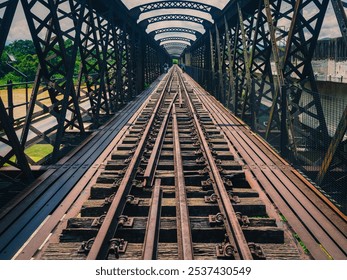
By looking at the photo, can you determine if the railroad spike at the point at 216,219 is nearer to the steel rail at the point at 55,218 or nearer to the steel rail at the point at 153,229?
the steel rail at the point at 153,229

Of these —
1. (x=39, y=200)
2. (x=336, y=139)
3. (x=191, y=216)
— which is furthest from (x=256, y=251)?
(x=39, y=200)

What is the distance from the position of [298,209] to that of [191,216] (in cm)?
162

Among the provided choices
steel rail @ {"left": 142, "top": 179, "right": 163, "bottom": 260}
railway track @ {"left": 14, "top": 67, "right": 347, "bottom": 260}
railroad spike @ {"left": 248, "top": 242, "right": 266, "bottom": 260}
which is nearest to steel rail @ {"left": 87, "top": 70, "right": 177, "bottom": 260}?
railway track @ {"left": 14, "top": 67, "right": 347, "bottom": 260}

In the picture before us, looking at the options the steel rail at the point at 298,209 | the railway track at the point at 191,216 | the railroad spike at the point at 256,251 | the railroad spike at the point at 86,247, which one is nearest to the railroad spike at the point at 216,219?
the railway track at the point at 191,216

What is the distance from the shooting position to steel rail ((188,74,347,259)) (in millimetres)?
3696

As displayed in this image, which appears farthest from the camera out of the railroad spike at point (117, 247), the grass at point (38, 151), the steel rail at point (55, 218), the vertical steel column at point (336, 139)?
the grass at point (38, 151)

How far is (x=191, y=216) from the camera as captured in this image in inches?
166

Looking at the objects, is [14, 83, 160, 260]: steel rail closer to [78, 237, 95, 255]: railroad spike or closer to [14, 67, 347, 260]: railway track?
[14, 67, 347, 260]: railway track

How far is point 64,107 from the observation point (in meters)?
7.62

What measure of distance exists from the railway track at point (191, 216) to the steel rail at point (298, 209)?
0.01 metres

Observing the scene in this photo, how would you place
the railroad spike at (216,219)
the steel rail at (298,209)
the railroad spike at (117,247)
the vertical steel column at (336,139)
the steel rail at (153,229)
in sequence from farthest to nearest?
the vertical steel column at (336,139)
the railroad spike at (216,219)
the steel rail at (298,209)
the railroad spike at (117,247)
the steel rail at (153,229)

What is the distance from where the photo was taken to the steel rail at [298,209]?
3.70 metres

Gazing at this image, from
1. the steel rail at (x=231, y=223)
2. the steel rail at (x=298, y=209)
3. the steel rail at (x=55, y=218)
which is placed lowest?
the steel rail at (x=298, y=209)

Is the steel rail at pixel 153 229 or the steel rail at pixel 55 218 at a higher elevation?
the steel rail at pixel 153 229
